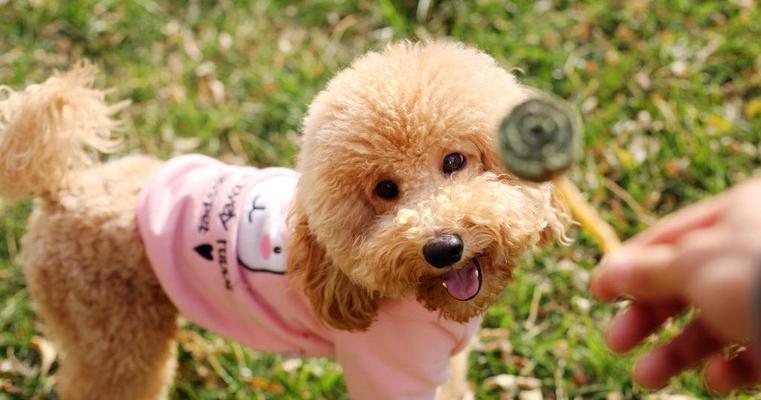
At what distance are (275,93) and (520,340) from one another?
5.66 feet

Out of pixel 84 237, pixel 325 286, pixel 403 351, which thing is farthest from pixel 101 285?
pixel 403 351

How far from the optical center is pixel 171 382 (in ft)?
9.19

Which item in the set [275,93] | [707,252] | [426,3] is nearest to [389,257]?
[707,252]

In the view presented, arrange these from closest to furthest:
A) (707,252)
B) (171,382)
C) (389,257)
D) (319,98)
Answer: (707,252) → (389,257) → (319,98) → (171,382)

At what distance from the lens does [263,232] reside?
228cm

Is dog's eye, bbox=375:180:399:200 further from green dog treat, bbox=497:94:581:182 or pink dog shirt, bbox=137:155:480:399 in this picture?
green dog treat, bbox=497:94:581:182

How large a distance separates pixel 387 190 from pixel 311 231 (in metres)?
0.24

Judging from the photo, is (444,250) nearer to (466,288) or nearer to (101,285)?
(466,288)

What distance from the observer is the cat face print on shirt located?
7.35 feet

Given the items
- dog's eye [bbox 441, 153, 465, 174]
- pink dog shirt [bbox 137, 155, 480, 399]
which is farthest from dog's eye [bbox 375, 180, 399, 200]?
pink dog shirt [bbox 137, 155, 480, 399]

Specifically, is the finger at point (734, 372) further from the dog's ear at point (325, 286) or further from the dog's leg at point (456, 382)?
the dog's leg at point (456, 382)

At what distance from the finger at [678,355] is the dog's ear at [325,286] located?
880 millimetres

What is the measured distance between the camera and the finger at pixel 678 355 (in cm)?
122

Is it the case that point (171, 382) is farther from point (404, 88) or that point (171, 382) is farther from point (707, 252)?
point (707, 252)
